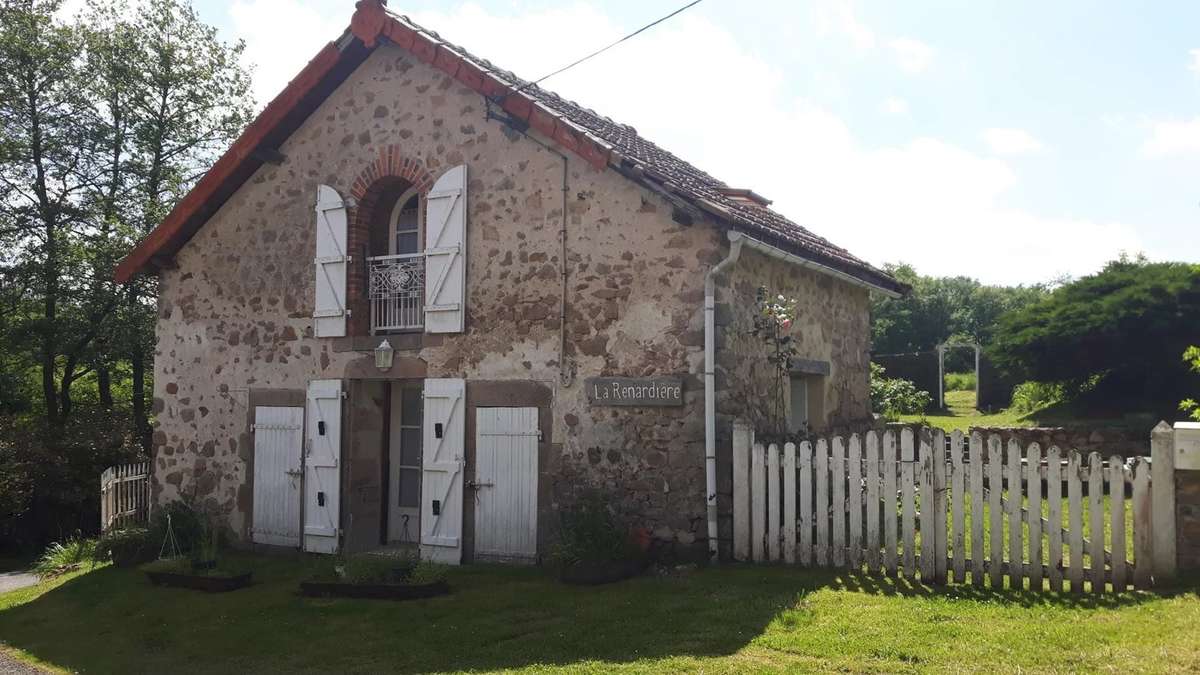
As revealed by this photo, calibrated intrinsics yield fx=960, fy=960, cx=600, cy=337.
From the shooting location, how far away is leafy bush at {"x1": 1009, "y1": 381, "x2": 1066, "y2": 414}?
23141mm

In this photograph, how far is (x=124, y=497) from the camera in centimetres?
A: 1289

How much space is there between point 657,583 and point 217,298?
6.85 meters

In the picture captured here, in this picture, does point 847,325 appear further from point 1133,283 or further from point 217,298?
point 1133,283

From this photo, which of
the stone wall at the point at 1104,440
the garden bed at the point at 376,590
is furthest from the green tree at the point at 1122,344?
the garden bed at the point at 376,590

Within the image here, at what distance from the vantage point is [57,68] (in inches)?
828

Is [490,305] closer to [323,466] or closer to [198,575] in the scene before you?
[323,466]

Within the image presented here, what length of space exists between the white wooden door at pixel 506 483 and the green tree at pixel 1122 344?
1621 centimetres

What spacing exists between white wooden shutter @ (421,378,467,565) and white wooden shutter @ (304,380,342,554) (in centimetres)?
114

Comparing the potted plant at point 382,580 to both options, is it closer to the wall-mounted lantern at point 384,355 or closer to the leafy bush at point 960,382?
the wall-mounted lantern at point 384,355

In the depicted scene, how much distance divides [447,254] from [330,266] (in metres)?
1.61

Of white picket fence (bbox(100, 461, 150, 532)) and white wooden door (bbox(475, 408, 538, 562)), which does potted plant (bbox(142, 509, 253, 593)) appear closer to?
white wooden door (bbox(475, 408, 538, 562))

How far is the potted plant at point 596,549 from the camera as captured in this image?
332 inches

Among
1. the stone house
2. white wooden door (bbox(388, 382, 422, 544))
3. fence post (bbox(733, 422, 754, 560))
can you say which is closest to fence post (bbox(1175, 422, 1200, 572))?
fence post (bbox(733, 422, 754, 560))

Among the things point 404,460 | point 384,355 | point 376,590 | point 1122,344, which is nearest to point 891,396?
point 1122,344
